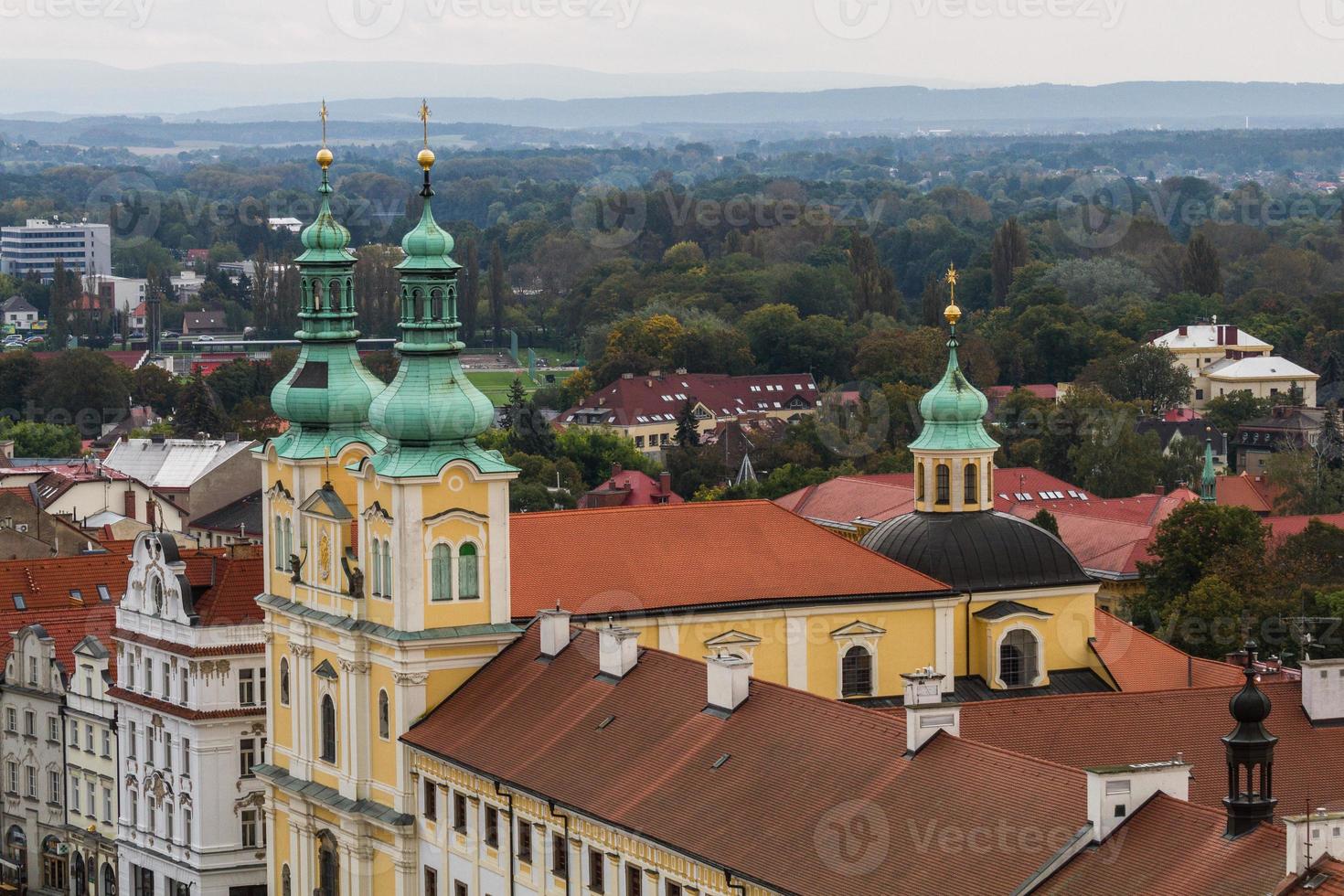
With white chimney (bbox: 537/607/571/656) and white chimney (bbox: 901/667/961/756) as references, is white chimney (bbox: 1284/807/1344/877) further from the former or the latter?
white chimney (bbox: 537/607/571/656)

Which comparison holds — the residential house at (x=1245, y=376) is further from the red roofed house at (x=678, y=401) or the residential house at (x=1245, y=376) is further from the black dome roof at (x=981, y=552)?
the black dome roof at (x=981, y=552)

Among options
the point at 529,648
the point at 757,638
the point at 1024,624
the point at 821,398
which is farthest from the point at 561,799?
the point at 821,398

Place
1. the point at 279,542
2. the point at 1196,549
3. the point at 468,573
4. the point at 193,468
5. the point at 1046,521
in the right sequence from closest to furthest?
the point at 468,573 < the point at 279,542 < the point at 1196,549 < the point at 1046,521 < the point at 193,468

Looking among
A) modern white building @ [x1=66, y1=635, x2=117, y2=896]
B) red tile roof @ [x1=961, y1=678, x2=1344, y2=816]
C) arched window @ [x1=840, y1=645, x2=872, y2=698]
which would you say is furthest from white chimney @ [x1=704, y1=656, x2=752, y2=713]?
modern white building @ [x1=66, y1=635, x2=117, y2=896]

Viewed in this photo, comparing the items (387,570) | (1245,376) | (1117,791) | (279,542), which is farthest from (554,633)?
(1245,376)

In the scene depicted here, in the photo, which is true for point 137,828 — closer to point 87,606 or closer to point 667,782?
point 87,606

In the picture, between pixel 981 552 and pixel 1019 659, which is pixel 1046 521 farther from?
pixel 1019 659

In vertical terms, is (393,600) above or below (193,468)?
above
